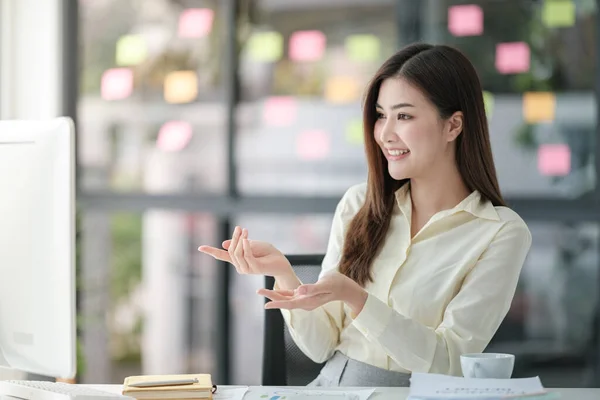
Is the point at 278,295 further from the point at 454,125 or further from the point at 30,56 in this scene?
the point at 30,56

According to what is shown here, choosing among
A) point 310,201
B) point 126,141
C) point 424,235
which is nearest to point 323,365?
point 424,235

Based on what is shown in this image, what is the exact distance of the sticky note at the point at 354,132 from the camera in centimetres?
383

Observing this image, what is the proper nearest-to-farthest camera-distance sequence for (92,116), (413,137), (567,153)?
(413,137) → (567,153) → (92,116)

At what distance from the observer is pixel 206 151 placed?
13.3 feet

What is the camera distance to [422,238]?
2.19 m

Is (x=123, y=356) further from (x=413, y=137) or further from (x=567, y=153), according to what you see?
(x=413, y=137)

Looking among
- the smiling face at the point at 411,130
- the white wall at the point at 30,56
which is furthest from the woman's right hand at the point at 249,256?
the white wall at the point at 30,56

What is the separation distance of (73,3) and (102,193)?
890 mm

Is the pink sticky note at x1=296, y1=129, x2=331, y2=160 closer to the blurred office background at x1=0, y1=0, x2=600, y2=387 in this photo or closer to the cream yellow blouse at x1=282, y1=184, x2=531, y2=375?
the blurred office background at x1=0, y1=0, x2=600, y2=387

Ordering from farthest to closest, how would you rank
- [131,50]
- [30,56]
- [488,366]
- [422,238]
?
[131,50]
[30,56]
[422,238]
[488,366]

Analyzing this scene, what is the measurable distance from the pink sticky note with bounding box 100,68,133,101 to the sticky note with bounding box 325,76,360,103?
958mm

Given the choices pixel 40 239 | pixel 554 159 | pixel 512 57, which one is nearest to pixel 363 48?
pixel 512 57

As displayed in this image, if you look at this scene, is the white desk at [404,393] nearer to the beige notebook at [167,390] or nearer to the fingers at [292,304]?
the beige notebook at [167,390]

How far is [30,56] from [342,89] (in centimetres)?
143
